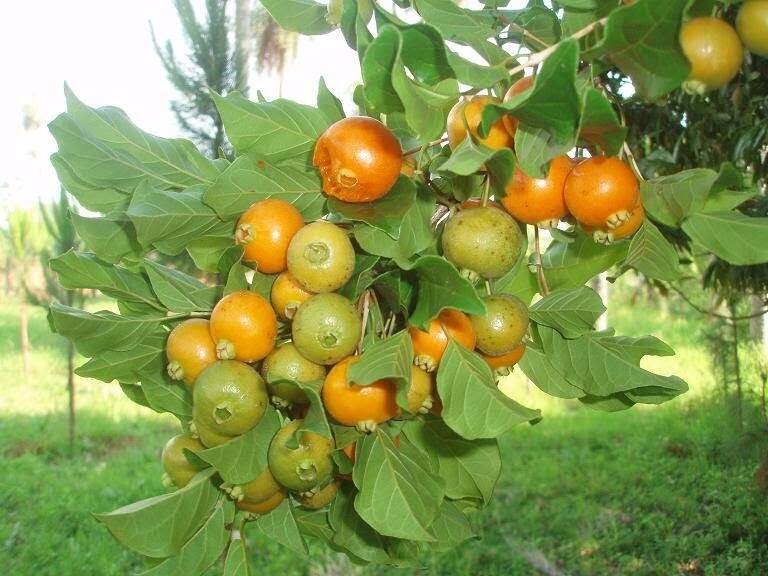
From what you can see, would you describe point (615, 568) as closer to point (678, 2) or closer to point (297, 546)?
point (297, 546)

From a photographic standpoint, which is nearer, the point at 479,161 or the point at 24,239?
the point at 479,161

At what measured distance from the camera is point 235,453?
769mm

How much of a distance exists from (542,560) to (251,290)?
323 centimetres

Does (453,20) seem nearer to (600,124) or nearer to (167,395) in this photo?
(600,124)

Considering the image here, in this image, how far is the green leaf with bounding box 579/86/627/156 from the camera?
21.4 inches

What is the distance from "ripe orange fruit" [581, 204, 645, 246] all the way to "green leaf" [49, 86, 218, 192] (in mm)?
457

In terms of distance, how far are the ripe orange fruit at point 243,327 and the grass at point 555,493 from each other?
9.79 ft

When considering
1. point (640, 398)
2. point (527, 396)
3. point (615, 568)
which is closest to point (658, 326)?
point (527, 396)

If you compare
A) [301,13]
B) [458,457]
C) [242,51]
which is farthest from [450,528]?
[242,51]

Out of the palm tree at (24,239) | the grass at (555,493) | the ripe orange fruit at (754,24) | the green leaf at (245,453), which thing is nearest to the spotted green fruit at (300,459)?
the green leaf at (245,453)

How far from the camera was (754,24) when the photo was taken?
0.62 meters

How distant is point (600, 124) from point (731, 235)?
0.64 feet

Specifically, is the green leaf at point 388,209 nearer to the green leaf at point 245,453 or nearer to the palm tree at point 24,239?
the green leaf at point 245,453

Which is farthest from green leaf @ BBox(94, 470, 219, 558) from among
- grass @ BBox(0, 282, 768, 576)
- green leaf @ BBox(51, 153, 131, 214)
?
grass @ BBox(0, 282, 768, 576)
